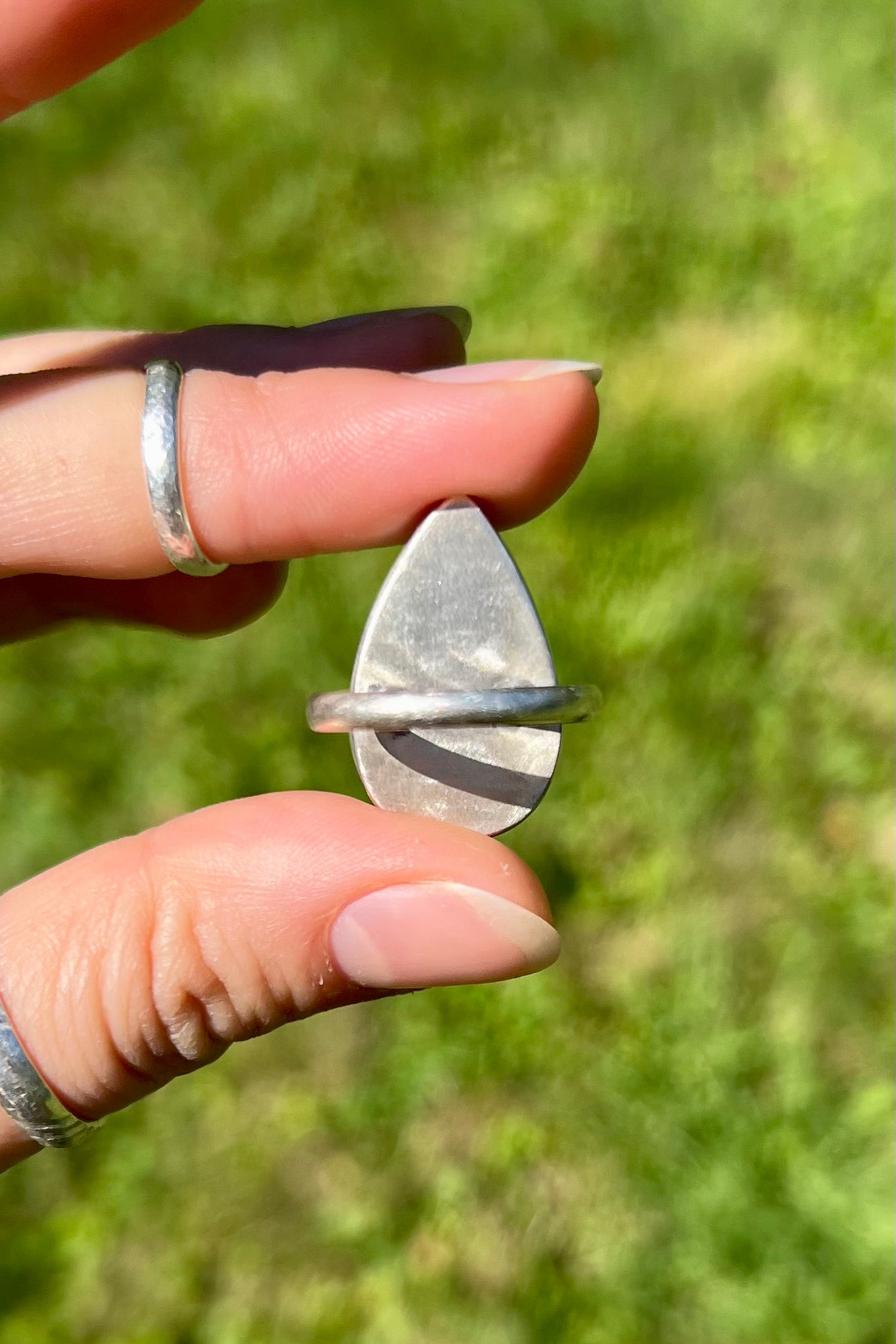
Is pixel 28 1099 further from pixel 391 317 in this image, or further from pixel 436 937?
pixel 391 317

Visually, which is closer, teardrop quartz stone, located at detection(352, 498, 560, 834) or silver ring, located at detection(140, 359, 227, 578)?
teardrop quartz stone, located at detection(352, 498, 560, 834)

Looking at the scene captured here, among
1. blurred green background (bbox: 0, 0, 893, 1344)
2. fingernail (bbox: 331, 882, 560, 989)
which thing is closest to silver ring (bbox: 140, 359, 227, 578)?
fingernail (bbox: 331, 882, 560, 989)

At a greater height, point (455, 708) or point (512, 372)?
point (512, 372)

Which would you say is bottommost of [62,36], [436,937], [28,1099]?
[28,1099]

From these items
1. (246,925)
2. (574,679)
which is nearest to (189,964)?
(246,925)

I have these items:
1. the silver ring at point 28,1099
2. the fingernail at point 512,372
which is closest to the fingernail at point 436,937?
the silver ring at point 28,1099

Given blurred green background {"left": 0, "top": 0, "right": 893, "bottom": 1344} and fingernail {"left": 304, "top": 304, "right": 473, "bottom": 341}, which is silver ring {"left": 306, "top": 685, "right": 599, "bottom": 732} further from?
blurred green background {"left": 0, "top": 0, "right": 893, "bottom": 1344}
